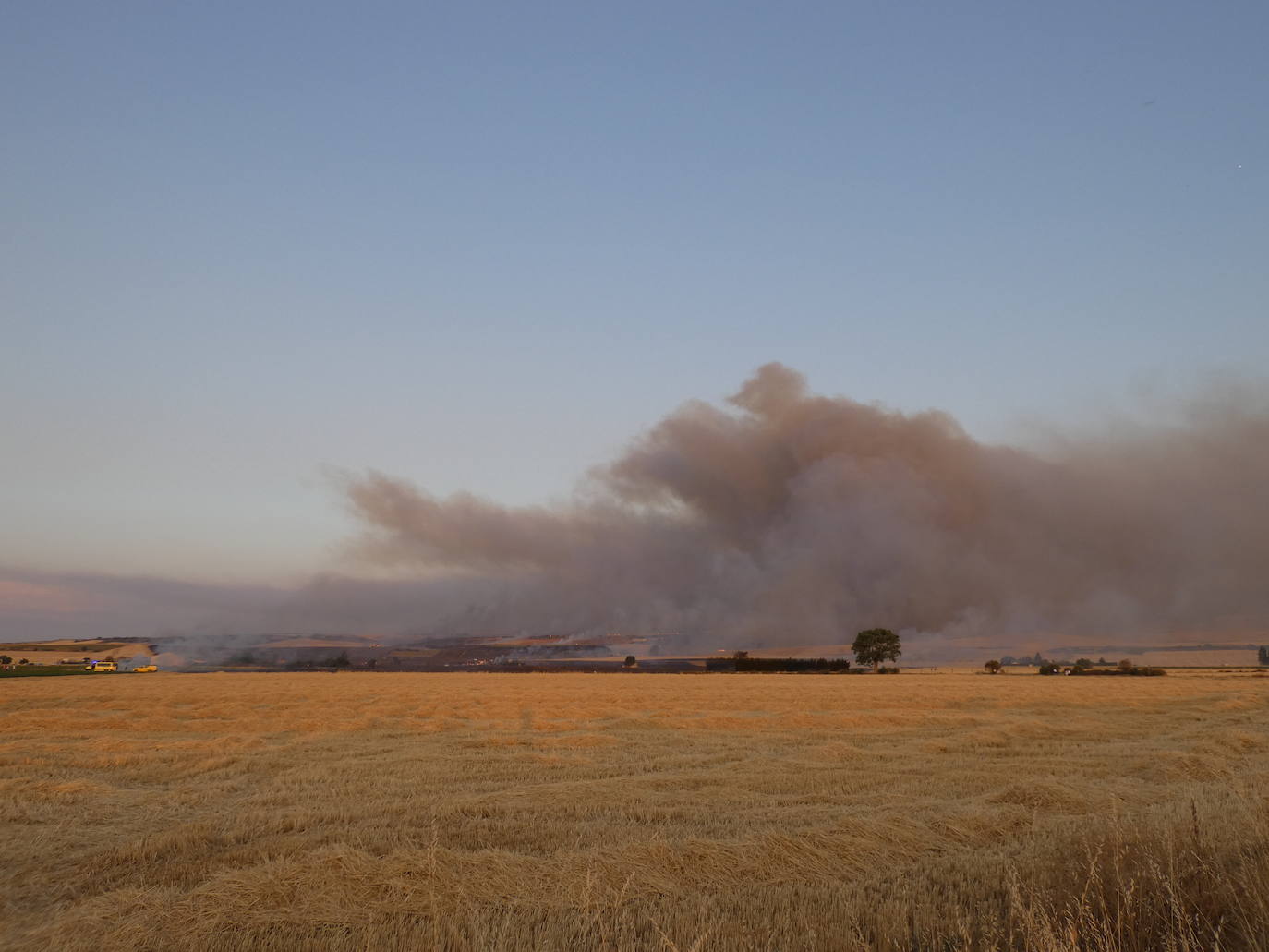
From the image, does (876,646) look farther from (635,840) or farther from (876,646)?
(635,840)

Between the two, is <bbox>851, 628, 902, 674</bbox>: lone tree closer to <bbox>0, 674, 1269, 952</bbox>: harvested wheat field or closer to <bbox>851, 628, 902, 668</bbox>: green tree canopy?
<bbox>851, 628, 902, 668</bbox>: green tree canopy

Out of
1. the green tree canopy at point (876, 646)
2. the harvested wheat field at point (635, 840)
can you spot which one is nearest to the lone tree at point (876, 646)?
the green tree canopy at point (876, 646)

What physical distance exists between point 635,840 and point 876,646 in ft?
443

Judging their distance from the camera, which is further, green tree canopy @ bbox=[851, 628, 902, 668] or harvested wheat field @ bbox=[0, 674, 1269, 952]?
green tree canopy @ bbox=[851, 628, 902, 668]

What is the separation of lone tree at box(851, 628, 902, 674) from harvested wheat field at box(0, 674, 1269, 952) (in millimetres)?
115565

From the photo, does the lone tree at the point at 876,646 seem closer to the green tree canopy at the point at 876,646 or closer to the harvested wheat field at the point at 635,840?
the green tree canopy at the point at 876,646

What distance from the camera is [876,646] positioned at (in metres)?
139

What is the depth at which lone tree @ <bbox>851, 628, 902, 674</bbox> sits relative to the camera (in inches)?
5433

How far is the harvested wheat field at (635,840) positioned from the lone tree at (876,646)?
379 feet

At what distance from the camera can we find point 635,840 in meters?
11.3

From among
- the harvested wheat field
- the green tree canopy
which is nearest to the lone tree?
the green tree canopy

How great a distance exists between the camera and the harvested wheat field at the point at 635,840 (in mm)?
7898

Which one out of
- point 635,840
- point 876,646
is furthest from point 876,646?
point 635,840

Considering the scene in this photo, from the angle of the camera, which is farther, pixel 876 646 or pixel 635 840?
pixel 876 646
